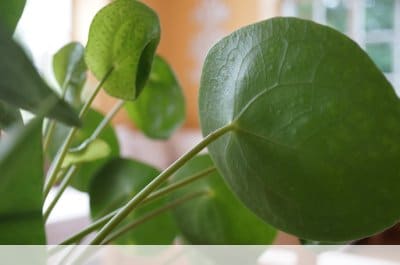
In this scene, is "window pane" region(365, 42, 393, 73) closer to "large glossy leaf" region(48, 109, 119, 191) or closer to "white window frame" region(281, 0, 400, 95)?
"white window frame" region(281, 0, 400, 95)

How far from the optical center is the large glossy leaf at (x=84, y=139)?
1.38 feet

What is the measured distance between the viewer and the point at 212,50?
214 mm

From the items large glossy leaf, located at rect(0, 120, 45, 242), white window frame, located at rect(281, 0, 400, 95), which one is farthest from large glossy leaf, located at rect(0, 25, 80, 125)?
white window frame, located at rect(281, 0, 400, 95)

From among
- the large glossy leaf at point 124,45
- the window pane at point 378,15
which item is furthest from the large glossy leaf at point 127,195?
the window pane at point 378,15

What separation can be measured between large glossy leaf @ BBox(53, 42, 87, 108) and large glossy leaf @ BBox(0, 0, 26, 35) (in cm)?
16

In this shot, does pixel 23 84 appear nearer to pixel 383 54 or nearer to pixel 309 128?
pixel 309 128

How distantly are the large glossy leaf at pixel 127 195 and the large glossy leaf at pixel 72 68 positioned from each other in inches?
2.2

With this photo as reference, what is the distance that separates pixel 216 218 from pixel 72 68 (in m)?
0.14

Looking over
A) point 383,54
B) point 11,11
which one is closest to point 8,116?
point 11,11

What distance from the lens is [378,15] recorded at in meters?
3.63

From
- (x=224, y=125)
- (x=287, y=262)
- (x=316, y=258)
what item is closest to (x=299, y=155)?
(x=224, y=125)

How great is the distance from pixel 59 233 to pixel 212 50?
1.89 m

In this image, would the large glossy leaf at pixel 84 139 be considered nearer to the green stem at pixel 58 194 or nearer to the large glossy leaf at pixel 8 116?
the green stem at pixel 58 194

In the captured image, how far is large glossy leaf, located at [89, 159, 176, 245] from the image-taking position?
0.40 meters
